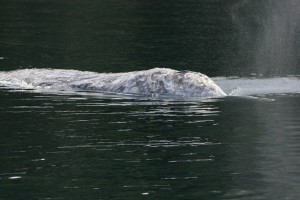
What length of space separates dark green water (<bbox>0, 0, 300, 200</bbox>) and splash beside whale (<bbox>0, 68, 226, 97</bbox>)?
4.30ft

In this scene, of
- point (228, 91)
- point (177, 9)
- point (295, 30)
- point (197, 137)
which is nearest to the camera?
point (197, 137)

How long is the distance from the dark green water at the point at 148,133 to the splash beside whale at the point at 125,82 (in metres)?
1.31

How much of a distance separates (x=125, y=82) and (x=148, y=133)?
828 cm

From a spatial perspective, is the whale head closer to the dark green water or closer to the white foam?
the white foam

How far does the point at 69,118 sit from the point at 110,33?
95.6 ft

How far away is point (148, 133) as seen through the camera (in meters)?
26.0

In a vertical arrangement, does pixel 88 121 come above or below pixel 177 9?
below

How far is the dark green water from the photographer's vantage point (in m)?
20.3

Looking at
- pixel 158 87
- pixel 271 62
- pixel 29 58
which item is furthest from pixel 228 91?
pixel 29 58

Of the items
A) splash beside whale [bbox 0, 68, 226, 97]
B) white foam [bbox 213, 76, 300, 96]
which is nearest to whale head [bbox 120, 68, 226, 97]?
splash beside whale [bbox 0, 68, 226, 97]

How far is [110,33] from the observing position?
5722 cm

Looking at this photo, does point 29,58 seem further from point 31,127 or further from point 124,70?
point 31,127

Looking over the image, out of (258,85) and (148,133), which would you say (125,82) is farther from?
(148,133)

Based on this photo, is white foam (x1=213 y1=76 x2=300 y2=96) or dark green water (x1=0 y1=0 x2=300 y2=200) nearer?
dark green water (x1=0 y1=0 x2=300 y2=200)
